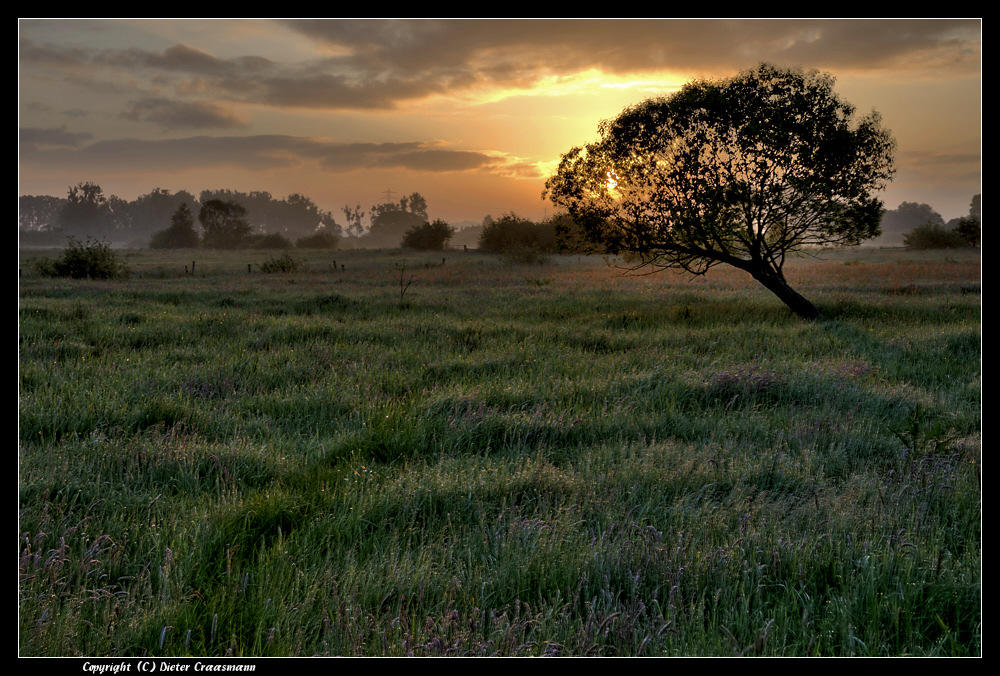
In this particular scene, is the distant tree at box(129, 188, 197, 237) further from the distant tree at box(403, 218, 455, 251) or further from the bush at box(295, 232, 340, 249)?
the distant tree at box(403, 218, 455, 251)

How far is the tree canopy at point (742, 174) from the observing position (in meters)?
16.9

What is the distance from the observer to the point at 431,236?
92.6 meters

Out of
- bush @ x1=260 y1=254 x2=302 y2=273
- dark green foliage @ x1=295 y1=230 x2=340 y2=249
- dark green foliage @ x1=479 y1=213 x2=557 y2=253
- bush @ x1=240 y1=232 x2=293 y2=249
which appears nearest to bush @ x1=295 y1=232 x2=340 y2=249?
dark green foliage @ x1=295 y1=230 x2=340 y2=249

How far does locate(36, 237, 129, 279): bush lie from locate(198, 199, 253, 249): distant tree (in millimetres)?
90141

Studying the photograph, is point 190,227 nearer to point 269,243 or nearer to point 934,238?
point 269,243

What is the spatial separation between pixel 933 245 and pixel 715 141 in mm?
76224

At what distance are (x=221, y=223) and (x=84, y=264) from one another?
95186 millimetres

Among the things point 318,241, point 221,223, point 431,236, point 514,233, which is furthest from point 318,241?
point 514,233

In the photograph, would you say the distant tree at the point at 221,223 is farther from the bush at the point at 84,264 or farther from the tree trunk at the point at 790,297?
the tree trunk at the point at 790,297

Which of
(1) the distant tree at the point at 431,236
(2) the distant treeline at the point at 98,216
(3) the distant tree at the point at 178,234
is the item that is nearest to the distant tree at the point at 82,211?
(2) the distant treeline at the point at 98,216

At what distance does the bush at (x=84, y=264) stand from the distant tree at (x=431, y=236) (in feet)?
194

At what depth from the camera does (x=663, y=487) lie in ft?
16.1

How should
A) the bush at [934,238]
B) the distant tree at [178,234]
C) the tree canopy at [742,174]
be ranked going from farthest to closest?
the distant tree at [178,234]
the bush at [934,238]
the tree canopy at [742,174]
